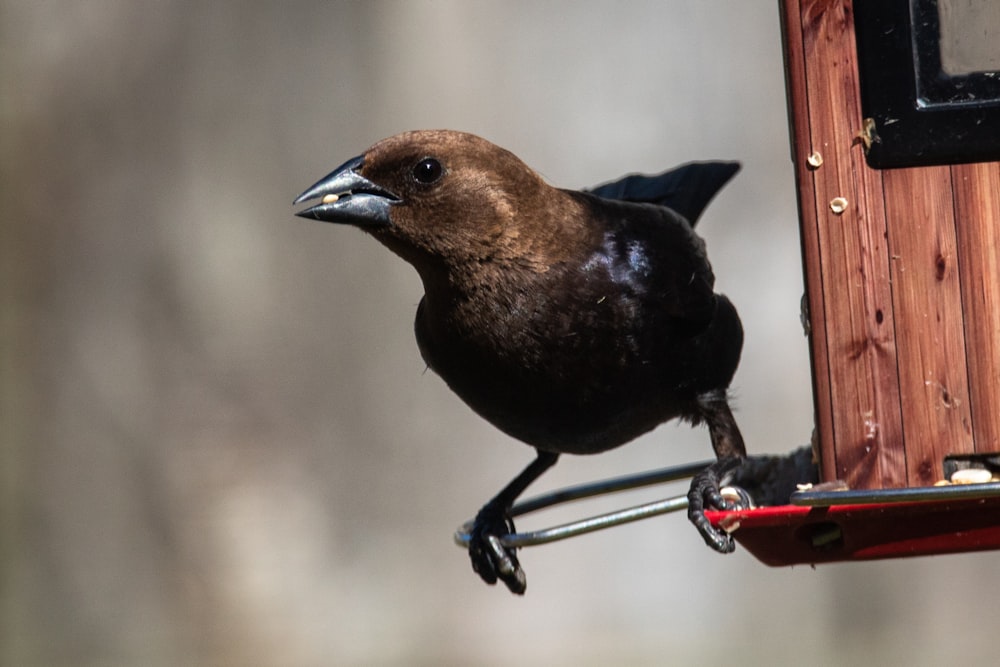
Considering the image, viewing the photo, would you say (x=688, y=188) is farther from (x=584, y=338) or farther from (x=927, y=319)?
(x=927, y=319)

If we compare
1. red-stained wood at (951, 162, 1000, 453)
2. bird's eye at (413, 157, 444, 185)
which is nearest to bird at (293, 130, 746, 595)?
bird's eye at (413, 157, 444, 185)

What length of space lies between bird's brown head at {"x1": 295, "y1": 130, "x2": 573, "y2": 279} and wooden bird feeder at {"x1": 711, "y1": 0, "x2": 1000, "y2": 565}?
0.84 meters

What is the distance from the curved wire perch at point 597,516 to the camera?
2.61m

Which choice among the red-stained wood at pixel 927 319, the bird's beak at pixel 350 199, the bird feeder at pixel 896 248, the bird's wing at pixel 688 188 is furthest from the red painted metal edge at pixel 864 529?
the bird's wing at pixel 688 188

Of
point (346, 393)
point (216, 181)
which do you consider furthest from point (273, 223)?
point (346, 393)

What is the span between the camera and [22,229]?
6047 millimetres

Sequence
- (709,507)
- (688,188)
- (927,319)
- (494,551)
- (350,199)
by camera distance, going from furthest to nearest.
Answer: (688,188)
(494,551)
(350,199)
(709,507)
(927,319)

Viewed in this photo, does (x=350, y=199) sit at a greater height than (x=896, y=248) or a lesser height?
greater

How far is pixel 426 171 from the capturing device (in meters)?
3.28

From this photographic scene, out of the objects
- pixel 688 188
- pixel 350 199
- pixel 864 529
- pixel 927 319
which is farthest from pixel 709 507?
pixel 688 188

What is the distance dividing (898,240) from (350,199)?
1.28 m

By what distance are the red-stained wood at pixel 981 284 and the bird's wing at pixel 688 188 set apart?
1684 millimetres

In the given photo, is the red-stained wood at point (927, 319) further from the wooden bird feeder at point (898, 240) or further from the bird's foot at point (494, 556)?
the bird's foot at point (494, 556)

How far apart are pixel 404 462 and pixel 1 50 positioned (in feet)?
8.48
